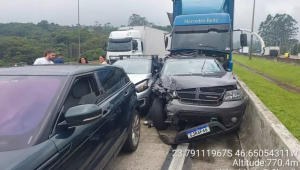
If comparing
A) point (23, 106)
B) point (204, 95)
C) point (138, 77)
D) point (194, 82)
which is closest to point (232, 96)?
point (204, 95)

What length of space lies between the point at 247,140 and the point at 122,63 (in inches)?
193

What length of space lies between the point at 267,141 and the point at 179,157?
135cm

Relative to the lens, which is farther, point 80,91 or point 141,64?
point 141,64

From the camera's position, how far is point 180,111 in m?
4.42

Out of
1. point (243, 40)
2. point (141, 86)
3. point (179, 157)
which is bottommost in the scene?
point (179, 157)

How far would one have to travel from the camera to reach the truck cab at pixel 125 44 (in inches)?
619

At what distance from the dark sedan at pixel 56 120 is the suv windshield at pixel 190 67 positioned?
2881 millimetres

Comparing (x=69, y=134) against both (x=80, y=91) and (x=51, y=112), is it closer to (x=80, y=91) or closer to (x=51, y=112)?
(x=51, y=112)

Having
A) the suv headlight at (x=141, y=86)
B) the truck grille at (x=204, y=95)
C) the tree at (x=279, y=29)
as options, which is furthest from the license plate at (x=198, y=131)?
the tree at (x=279, y=29)

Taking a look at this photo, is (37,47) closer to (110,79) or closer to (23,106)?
(110,79)

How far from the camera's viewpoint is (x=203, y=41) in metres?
9.02

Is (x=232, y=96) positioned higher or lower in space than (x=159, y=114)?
higher

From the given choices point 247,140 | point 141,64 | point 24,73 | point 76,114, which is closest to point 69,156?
point 76,114

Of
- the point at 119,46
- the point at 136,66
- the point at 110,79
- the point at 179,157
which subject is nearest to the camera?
the point at 110,79
